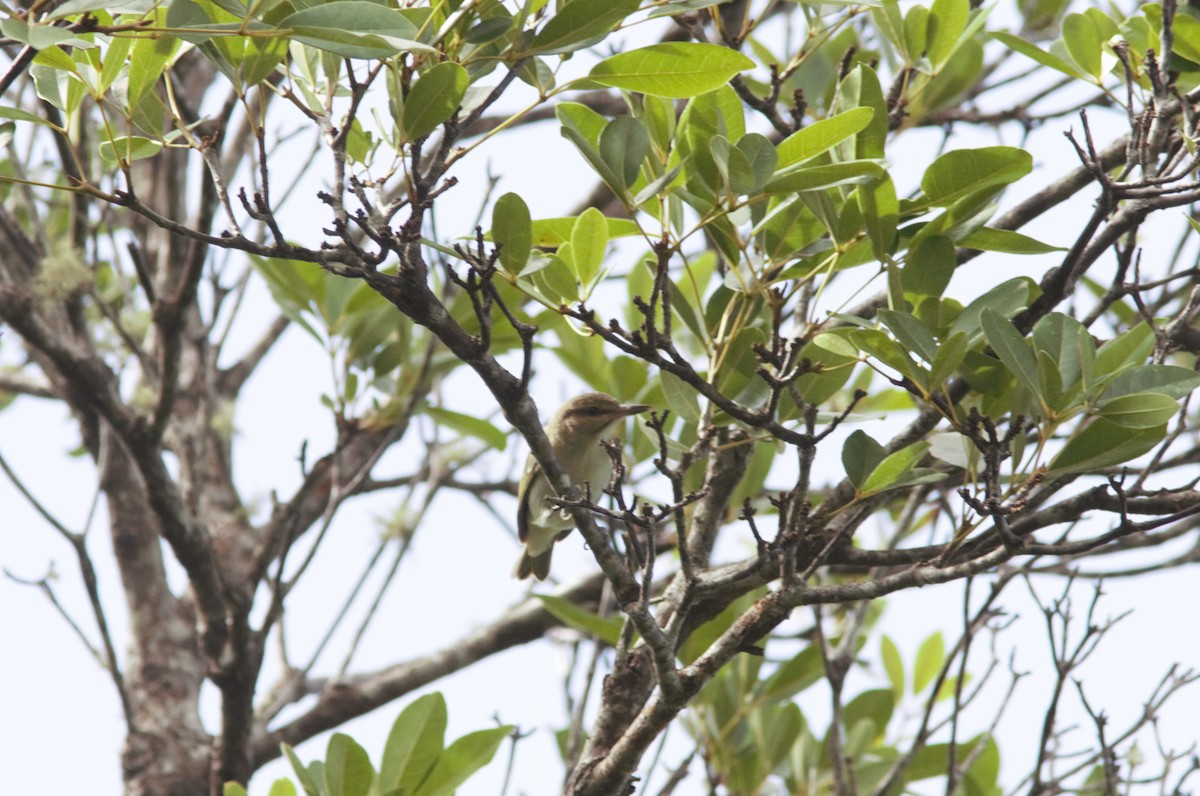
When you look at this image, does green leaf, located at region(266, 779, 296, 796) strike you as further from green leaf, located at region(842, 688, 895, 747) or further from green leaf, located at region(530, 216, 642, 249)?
green leaf, located at region(842, 688, 895, 747)

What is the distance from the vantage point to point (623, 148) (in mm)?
2344

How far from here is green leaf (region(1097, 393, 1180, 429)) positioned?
2158 mm

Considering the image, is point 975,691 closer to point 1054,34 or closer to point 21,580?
point 21,580

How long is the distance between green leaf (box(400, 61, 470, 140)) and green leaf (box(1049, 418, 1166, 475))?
134 cm

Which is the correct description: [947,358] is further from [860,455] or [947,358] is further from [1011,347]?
[860,455]

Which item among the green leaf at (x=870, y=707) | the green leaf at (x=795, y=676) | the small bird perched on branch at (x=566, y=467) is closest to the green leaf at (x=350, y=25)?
the small bird perched on branch at (x=566, y=467)

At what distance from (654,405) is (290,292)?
144 cm

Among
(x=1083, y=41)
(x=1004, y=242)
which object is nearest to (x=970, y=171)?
(x=1004, y=242)

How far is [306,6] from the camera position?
2.04m

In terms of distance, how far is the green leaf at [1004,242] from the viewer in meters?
2.51

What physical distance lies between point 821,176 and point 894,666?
373 centimetres

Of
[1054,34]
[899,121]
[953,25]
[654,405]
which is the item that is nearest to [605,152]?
[953,25]

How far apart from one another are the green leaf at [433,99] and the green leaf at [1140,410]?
1.35 meters

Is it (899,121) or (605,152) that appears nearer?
(605,152)
